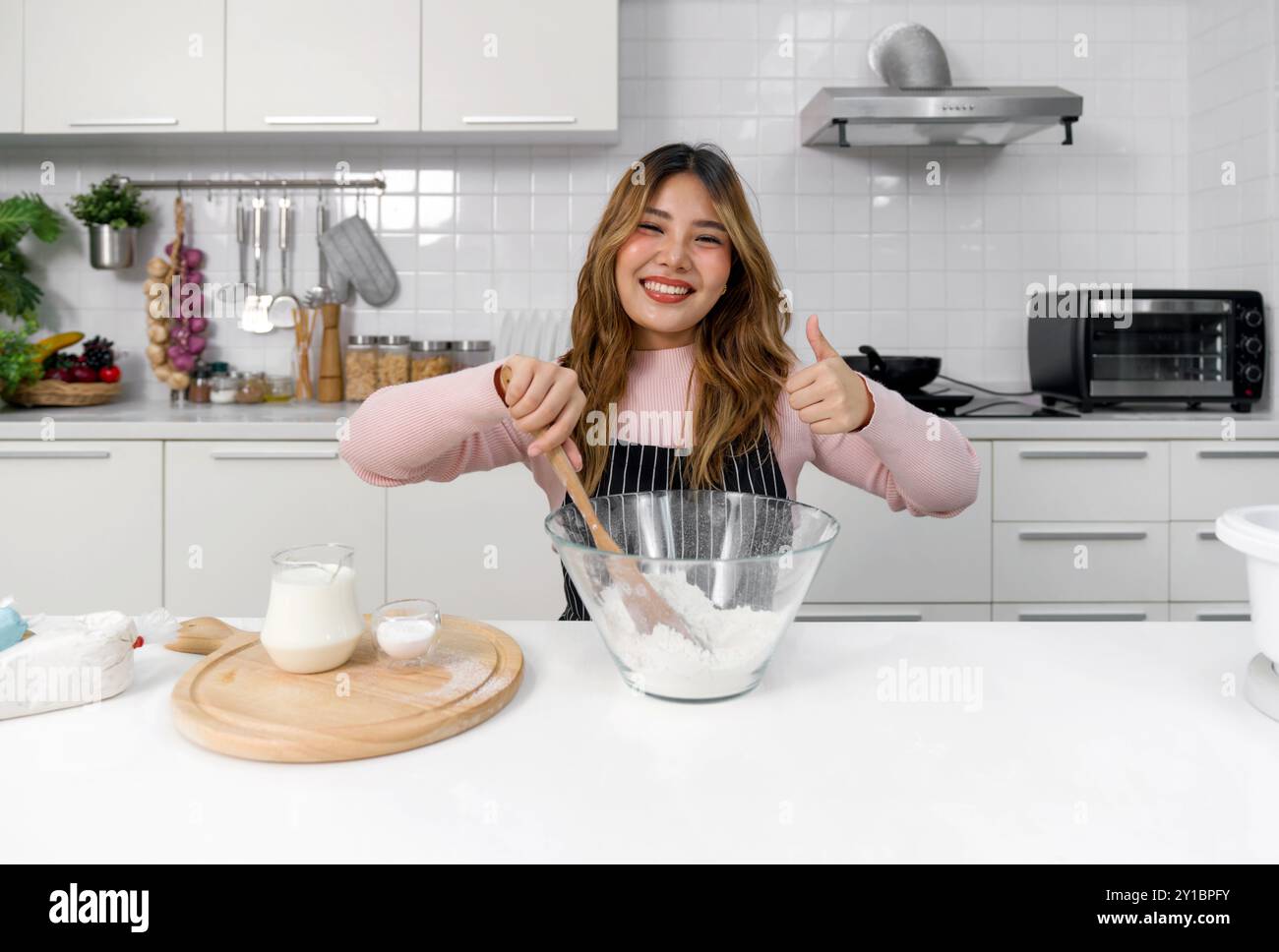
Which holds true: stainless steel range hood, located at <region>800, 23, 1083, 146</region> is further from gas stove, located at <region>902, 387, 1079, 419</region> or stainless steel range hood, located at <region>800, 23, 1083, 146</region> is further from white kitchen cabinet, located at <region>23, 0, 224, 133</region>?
white kitchen cabinet, located at <region>23, 0, 224, 133</region>

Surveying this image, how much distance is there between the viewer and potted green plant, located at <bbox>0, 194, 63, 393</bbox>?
2598 millimetres

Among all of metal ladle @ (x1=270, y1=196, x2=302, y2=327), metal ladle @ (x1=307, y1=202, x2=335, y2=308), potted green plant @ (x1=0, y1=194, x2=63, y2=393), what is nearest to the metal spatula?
metal ladle @ (x1=270, y1=196, x2=302, y2=327)

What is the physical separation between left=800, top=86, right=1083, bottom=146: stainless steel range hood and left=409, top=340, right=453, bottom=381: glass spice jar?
3.72 ft

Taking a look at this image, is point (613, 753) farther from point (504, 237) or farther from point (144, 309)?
point (144, 309)

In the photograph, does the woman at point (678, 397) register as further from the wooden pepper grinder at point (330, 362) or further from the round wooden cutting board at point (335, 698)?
the wooden pepper grinder at point (330, 362)

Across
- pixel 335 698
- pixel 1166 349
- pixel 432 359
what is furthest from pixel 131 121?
pixel 1166 349

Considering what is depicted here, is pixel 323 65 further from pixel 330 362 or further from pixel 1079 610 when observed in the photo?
pixel 1079 610

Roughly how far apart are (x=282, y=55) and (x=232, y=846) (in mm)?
2384

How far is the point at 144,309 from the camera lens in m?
3.05

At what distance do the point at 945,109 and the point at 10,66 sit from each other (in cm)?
229

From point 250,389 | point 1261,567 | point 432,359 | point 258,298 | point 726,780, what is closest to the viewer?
point 726,780

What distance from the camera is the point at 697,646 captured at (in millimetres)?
979
